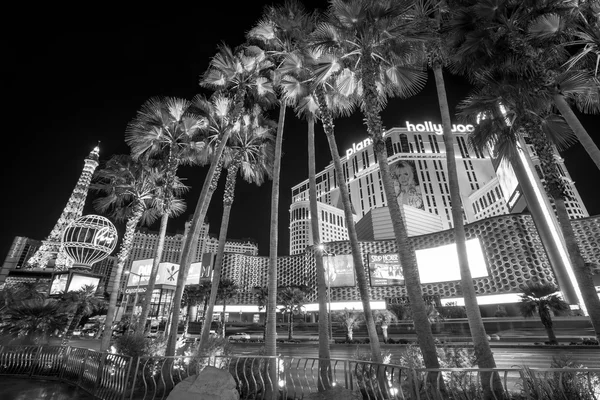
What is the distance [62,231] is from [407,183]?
11442cm

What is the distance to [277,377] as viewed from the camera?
23.4 feet

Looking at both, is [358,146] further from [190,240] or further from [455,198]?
[455,198]

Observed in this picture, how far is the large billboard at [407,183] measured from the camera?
109 metres

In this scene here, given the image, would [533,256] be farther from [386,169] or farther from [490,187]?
[490,187]

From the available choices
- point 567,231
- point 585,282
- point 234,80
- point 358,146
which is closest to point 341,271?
point 234,80

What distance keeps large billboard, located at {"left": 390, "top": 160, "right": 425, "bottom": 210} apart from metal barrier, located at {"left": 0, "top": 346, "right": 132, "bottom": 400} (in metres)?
109

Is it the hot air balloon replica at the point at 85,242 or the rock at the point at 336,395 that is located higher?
the hot air balloon replica at the point at 85,242

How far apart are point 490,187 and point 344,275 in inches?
2782

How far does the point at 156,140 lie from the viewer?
15.5 meters

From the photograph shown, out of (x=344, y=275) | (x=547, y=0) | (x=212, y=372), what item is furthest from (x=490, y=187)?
(x=212, y=372)

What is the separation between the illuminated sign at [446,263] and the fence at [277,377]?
36.7m

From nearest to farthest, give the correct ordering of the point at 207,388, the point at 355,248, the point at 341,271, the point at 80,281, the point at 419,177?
the point at 207,388
the point at 355,248
the point at 80,281
the point at 341,271
the point at 419,177

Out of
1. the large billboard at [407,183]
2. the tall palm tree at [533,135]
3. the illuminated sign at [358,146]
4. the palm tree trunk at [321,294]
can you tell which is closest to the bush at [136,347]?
the palm tree trunk at [321,294]

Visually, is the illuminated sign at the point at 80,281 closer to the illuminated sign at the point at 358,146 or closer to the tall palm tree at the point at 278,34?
the tall palm tree at the point at 278,34
